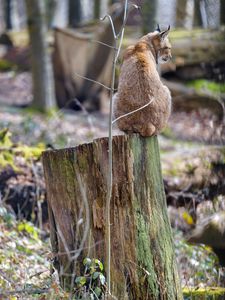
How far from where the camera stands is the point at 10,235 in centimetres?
702

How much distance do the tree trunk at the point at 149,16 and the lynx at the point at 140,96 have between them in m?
7.42

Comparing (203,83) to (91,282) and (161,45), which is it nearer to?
(161,45)

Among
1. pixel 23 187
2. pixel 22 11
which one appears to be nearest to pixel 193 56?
pixel 23 187

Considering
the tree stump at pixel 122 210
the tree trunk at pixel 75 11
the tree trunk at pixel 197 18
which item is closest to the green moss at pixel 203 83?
the tree trunk at pixel 197 18

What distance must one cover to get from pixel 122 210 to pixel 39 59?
986 cm

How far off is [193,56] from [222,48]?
4.03m

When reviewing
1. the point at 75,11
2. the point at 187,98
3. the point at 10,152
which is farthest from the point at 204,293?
the point at 75,11

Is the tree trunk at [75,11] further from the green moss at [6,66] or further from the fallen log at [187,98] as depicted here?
the fallen log at [187,98]

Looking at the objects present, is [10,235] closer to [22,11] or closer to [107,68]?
[107,68]

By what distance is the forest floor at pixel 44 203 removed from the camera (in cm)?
601

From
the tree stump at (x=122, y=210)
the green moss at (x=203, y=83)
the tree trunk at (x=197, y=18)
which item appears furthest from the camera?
the tree trunk at (x=197, y=18)

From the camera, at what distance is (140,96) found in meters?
5.86

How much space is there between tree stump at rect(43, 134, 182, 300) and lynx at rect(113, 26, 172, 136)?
320 mm

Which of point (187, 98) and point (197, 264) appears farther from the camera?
point (187, 98)
